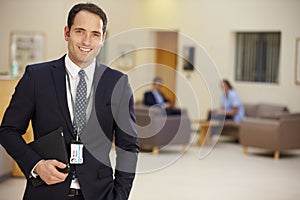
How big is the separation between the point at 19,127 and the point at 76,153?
0.76ft

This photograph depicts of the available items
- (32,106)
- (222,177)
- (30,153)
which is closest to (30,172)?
(30,153)

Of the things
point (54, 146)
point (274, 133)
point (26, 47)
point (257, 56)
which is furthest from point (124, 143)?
point (257, 56)

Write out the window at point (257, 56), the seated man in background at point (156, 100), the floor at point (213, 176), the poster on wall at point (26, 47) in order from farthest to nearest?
the window at point (257, 56) < the poster on wall at point (26, 47) < the seated man in background at point (156, 100) < the floor at point (213, 176)

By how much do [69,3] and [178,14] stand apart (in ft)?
9.31

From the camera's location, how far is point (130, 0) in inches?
545

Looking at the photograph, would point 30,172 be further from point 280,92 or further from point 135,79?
point 280,92

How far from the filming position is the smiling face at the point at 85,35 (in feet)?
6.77

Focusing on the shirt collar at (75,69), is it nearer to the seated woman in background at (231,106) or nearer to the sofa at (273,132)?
the sofa at (273,132)

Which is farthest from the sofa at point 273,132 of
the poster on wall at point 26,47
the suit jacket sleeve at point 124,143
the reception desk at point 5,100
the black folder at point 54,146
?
the black folder at point 54,146

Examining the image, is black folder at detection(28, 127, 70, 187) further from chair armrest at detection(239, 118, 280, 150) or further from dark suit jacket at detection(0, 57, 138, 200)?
chair armrest at detection(239, 118, 280, 150)

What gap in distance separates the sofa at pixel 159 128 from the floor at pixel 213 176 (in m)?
0.22

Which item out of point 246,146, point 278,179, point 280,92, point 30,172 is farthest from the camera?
point 280,92

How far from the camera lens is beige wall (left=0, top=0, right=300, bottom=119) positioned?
12.1 meters

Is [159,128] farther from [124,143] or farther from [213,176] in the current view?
[124,143]
